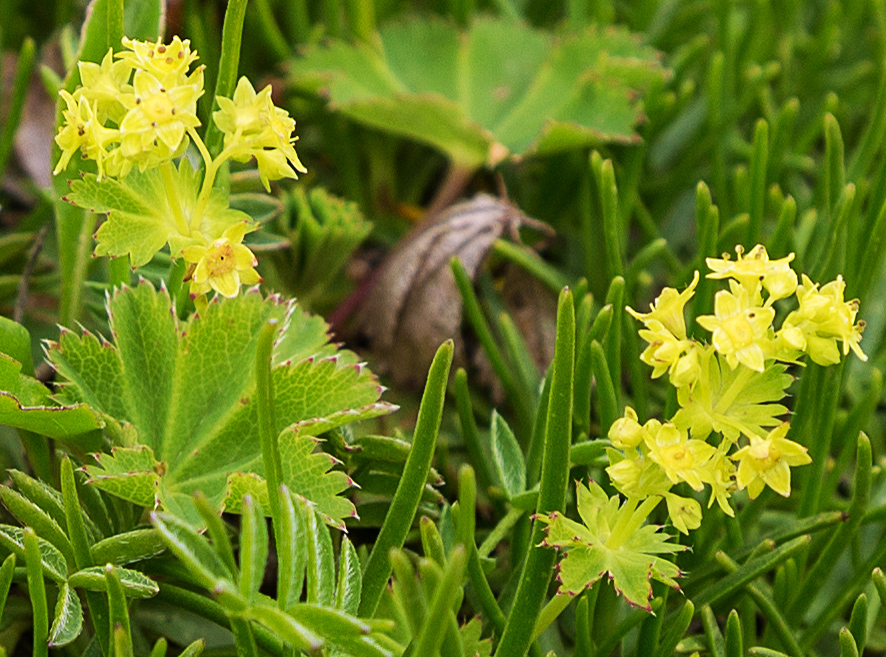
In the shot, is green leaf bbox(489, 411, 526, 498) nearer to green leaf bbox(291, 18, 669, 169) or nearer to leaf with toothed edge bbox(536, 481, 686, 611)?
leaf with toothed edge bbox(536, 481, 686, 611)

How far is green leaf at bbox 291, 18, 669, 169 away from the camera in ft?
4.86

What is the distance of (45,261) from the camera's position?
1295 millimetres

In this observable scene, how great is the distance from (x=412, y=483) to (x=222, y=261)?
238 millimetres

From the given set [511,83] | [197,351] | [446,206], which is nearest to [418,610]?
[197,351]

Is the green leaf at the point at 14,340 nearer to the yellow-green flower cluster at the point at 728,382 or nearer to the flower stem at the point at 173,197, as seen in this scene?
the flower stem at the point at 173,197

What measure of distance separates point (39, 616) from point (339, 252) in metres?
0.73

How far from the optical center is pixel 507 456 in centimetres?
93

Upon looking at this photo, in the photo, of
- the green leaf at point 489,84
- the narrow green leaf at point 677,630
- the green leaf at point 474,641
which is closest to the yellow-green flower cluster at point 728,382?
the narrow green leaf at point 677,630

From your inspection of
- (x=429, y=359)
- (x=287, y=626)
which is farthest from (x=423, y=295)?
(x=287, y=626)

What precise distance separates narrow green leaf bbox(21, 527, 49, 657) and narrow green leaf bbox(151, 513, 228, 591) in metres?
0.11

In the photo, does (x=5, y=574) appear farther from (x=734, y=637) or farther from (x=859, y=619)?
(x=859, y=619)

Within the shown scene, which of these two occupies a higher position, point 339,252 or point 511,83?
point 511,83

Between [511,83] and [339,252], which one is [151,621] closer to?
[339,252]

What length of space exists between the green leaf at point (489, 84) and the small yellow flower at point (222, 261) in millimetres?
769
